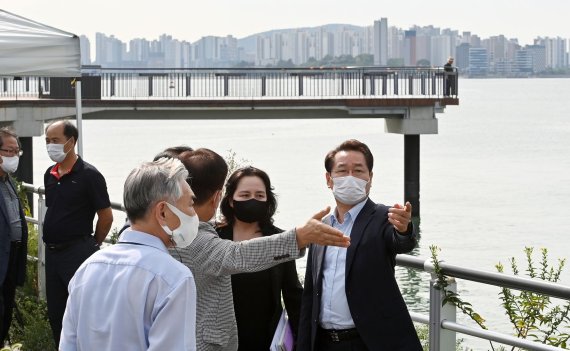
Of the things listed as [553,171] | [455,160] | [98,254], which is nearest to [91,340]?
[98,254]

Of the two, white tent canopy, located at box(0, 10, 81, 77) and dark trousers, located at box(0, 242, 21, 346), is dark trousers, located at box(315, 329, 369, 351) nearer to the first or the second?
dark trousers, located at box(0, 242, 21, 346)

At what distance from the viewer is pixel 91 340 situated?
384 centimetres

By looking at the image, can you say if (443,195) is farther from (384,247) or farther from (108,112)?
(384,247)

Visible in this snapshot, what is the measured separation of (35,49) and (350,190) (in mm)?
3683

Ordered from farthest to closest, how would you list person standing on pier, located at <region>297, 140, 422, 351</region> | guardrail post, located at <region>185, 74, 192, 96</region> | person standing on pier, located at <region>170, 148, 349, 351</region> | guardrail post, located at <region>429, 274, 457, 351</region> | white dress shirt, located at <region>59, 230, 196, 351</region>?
guardrail post, located at <region>185, 74, 192, 96</region> → guardrail post, located at <region>429, 274, 457, 351</region> → person standing on pier, located at <region>297, 140, 422, 351</region> → person standing on pier, located at <region>170, 148, 349, 351</region> → white dress shirt, located at <region>59, 230, 196, 351</region>

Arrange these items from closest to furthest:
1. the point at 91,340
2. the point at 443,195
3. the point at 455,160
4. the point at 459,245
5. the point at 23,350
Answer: the point at 91,340 → the point at 23,350 → the point at 459,245 → the point at 443,195 → the point at 455,160

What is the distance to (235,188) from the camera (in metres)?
5.30

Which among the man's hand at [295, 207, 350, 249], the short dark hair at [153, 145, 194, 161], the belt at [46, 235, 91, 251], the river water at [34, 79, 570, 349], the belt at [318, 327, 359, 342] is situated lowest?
the river water at [34, 79, 570, 349]

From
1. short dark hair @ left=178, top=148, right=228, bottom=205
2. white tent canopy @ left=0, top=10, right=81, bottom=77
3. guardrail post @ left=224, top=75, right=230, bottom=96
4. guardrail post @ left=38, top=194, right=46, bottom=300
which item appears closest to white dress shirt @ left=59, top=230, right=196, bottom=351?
short dark hair @ left=178, top=148, right=228, bottom=205

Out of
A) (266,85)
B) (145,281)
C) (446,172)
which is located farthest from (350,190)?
(446,172)

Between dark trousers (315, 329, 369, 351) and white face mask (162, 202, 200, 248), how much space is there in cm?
131

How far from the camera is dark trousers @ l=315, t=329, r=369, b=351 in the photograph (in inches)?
195

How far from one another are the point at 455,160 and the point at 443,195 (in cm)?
2314

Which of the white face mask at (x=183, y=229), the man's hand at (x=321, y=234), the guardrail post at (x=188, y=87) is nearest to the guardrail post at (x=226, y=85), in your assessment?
the guardrail post at (x=188, y=87)
